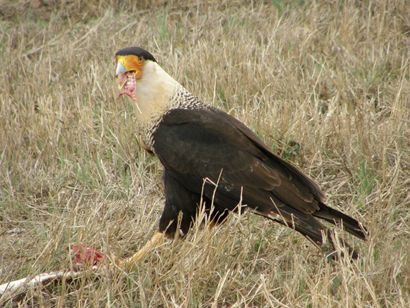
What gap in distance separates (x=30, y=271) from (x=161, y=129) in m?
0.92

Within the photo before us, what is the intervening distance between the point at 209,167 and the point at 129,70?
626mm

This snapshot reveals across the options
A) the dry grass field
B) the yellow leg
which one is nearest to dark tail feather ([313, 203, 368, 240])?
the dry grass field

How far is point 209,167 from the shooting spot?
4082 millimetres

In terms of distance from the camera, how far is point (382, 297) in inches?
138

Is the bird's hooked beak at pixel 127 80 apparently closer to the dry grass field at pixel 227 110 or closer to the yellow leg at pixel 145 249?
the dry grass field at pixel 227 110

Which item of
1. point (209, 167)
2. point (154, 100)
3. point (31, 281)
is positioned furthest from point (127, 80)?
point (31, 281)

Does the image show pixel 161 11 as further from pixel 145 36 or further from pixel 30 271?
pixel 30 271

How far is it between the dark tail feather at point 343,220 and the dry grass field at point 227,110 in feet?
0.34

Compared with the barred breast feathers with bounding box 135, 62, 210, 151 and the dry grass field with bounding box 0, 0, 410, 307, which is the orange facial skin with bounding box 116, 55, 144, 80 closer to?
the barred breast feathers with bounding box 135, 62, 210, 151

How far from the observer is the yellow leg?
3.78 m

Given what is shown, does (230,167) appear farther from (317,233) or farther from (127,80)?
(127,80)

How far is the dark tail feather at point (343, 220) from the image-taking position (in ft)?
12.6

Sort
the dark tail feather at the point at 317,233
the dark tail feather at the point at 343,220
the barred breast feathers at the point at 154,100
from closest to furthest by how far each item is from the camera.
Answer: the dark tail feather at the point at 317,233
the dark tail feather at the point at 343,220
the barred breast feathers at the point at 154,100

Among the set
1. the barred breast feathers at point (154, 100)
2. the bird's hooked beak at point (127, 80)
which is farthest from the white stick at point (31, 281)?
the bird's hooked beak at point (127, 80)
